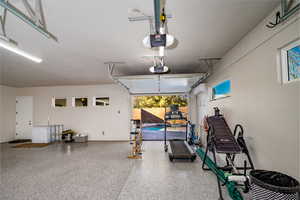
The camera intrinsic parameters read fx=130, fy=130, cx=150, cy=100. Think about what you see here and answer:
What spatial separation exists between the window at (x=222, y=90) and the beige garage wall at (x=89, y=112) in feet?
13.3

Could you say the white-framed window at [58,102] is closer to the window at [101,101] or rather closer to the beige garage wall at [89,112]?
the beige garage wall at [89,112]

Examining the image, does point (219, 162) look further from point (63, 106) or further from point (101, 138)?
point (63, 106)

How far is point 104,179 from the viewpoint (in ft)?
9.20

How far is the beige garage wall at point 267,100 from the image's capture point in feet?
5.33

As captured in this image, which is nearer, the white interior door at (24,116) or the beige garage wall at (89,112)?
the beige garage wall at (89,112)

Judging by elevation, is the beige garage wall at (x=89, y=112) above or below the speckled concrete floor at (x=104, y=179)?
above

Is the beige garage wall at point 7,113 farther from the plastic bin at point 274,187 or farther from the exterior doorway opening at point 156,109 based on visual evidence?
the plastic bin at point 274,187

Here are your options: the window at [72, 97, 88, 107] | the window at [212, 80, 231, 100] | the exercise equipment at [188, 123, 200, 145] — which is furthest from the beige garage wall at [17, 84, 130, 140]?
the window at [212, 80, 231, 100]

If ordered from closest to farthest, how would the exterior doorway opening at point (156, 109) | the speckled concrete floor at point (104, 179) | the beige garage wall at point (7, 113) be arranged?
the speckled concrete floor at point (104, 179)
the beige garage wall at point (7, 113)
the exterior doorway opening at point (156, 109)

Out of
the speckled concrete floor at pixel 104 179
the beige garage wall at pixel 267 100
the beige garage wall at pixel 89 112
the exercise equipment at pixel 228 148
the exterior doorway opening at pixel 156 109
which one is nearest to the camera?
the beige garage wall at pixel 267 100

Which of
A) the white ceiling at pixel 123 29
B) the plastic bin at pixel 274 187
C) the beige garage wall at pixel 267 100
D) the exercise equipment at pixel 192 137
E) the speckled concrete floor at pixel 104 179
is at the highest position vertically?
the white ceiling at pixel 123 29

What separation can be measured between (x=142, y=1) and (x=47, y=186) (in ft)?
12.0

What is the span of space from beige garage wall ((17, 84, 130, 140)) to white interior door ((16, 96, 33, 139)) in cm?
25

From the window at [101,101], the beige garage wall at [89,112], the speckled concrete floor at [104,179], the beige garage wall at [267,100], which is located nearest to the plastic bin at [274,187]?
the beige garage wall at [267,100]
